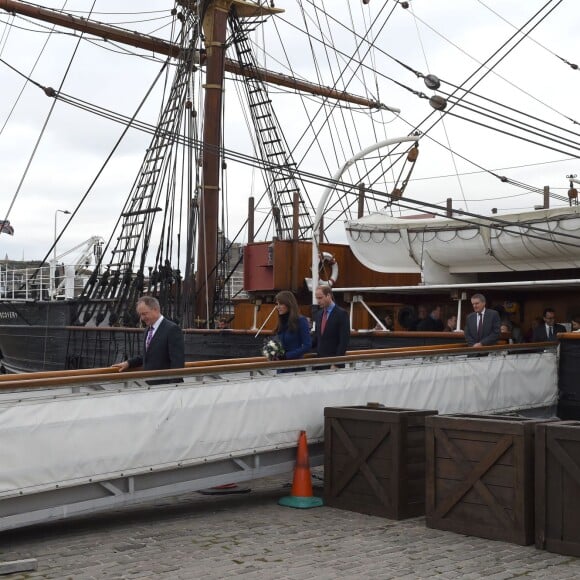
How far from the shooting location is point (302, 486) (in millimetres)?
7547

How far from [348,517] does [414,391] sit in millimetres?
2108

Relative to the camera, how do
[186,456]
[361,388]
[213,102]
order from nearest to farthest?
[186,456]
[361,388]
[213,102]

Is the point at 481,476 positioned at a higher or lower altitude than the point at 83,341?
lower

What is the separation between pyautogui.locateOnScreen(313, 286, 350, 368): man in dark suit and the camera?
28.7 ft

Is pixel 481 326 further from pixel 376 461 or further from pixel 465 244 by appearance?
pixel 465 244

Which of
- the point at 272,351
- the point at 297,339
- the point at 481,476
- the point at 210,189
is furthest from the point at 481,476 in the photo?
the point at 210,189

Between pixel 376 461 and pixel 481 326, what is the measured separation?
382 cm

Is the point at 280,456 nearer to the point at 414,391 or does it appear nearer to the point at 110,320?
the point at 414,391

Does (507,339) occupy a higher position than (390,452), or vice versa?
(507,339)

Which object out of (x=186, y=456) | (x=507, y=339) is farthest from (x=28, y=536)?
(x=507, y=339)

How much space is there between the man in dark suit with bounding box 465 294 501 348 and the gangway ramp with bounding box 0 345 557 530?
3.94 feet

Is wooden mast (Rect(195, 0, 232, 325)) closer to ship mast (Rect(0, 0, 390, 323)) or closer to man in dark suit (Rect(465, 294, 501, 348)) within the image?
ship mast (Rect(0, 0, 390, 323))

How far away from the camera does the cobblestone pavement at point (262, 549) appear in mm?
5414

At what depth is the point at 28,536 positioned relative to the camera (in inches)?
250
